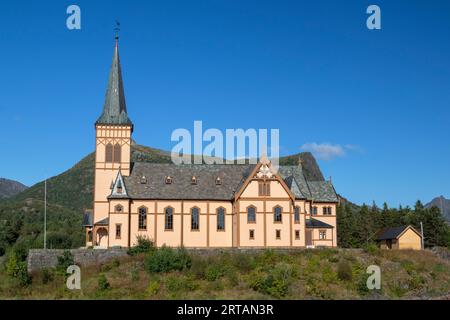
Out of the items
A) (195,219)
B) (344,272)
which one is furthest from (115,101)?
(344,272)

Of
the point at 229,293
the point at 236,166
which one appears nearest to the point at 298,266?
the point at 229,293

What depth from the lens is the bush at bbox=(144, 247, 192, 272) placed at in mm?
46062

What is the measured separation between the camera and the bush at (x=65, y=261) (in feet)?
156

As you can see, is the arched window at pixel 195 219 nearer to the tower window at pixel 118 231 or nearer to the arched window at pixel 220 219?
the arched window at pixel 220 219

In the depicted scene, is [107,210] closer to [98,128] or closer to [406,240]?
[98,128]

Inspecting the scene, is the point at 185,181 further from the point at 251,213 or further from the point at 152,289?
the point at 152,289

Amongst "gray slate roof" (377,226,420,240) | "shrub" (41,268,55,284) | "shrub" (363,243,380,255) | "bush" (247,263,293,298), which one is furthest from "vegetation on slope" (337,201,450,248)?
"shrub" (41,268,55,284)

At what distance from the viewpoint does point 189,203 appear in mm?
56219

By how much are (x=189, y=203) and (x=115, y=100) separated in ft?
45.7

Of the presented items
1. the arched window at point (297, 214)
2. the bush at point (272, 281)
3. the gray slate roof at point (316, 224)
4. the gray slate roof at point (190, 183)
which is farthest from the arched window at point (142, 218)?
the gray slate roof at point (316, 224)

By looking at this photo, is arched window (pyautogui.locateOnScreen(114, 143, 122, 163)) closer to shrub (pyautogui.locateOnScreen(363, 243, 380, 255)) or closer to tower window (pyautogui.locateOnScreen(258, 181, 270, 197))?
tower window (pyautogui.locateOnScreen(258, 181, 270, 197))
